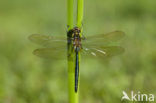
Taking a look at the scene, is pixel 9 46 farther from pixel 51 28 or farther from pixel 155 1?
pixel 155 1

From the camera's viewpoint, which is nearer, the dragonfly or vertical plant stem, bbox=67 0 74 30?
vertical plant stem, bbox=67 0 74 30

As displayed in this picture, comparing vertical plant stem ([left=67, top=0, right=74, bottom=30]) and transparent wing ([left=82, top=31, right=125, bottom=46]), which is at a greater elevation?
vertical plant stem ([left=67, top=0, right=74, bottom=30])

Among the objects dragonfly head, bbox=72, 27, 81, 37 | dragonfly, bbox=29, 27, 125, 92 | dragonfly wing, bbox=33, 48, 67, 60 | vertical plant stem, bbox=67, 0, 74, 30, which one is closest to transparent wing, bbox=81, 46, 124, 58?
dragonfly, bbox=29, 27, 125, 92

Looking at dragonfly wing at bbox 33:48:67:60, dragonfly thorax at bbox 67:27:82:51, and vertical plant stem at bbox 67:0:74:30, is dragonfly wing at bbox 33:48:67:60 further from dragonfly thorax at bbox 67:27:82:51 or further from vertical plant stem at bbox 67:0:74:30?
vertical plant stem at bbox 67:0:74:30

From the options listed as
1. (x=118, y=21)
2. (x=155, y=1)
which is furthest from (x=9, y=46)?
(x=155, y=1)

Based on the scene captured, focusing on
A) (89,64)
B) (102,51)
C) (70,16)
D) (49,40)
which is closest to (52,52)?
(49,40)

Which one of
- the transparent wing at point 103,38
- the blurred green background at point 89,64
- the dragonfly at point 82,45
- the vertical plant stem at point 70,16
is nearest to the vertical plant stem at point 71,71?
the vertical plant stem at point 70,16

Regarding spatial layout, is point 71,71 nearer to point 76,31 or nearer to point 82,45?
point 76,31

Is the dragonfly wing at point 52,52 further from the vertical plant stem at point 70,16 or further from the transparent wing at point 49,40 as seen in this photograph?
the vertical plant stem at point 70,16
